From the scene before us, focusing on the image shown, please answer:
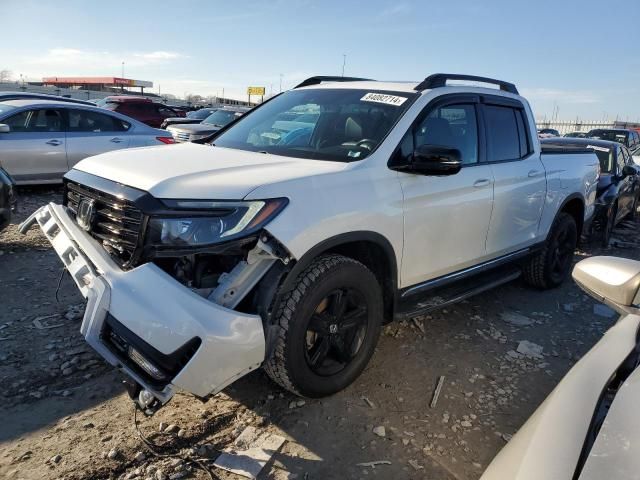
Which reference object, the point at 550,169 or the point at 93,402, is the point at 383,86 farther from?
the point at 93,402

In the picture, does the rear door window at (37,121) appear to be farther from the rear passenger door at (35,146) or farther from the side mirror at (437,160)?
the side mirror at (437,160)

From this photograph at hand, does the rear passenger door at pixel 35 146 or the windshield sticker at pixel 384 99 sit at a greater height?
the windshield sticker at pixel 384 99

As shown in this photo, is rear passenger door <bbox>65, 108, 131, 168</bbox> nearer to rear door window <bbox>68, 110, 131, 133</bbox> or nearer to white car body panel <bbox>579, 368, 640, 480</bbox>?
rear door window <bbox>68, 110, 131, 133</bbox>

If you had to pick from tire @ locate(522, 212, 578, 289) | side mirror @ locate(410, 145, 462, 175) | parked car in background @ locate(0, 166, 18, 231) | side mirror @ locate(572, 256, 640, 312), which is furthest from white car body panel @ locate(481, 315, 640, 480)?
parked car in background @ locate(0, 166, 18, 231)

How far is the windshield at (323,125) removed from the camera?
3260 millimetres

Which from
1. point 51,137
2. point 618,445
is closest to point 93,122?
point 51,137

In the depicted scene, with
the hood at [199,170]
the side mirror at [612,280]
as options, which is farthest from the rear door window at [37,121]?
the side mirror at [612,280]

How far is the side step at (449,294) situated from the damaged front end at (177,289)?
46.7 inches

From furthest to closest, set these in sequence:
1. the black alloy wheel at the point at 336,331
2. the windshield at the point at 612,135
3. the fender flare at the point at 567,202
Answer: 1. the windshield at the point at 612,135
2. the fender flare at the point at 567,202
3. the black alloy wheel at the point at 336,331

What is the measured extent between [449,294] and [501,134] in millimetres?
1524

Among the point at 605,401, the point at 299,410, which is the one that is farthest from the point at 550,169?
the point at 605,401

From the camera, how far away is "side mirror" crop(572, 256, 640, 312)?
1.87 m

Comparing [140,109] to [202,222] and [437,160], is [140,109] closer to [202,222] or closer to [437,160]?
[437,160]

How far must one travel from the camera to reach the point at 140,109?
17625 mm
